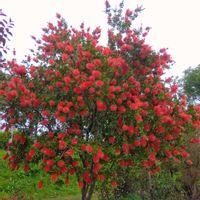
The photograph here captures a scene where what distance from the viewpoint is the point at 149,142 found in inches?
270

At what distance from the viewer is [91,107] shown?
6570 millimetres

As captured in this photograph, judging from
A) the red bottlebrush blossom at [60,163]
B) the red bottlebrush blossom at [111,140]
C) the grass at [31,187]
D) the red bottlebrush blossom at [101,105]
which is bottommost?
the red bottlebrush blossom at [60,163]

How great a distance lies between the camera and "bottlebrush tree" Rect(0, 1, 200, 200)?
6.20 meters

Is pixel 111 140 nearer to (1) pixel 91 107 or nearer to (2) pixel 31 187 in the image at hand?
(1) pixel 91 107

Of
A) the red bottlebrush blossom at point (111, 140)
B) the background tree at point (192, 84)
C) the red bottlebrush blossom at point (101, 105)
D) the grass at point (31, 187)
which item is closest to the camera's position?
the red bottlebrush blossom at point (101, 105)

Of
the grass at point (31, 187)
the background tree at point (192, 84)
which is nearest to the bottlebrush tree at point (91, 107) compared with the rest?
the grass at point (31, 187)

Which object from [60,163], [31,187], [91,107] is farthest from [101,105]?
[31,187]

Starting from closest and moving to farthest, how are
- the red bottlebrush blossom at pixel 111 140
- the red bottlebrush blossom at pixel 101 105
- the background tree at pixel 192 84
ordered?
the red bottlebrush blossom at pixel 101 105 → the red bottlebrush blossom at pixel 111 140 → the background tree at pixel 192 84

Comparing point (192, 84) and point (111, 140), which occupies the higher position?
point (192, 84)

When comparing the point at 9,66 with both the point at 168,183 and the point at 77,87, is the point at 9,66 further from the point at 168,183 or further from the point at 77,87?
the point at 168,183

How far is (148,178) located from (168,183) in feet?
2.07

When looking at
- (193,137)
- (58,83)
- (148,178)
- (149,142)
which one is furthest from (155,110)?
(148,178)

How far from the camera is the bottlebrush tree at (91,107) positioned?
244 inches

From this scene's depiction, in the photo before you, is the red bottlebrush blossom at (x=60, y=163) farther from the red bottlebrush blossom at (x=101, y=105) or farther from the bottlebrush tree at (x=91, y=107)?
the red bottlebrush blossom at (x=101, y=105)
